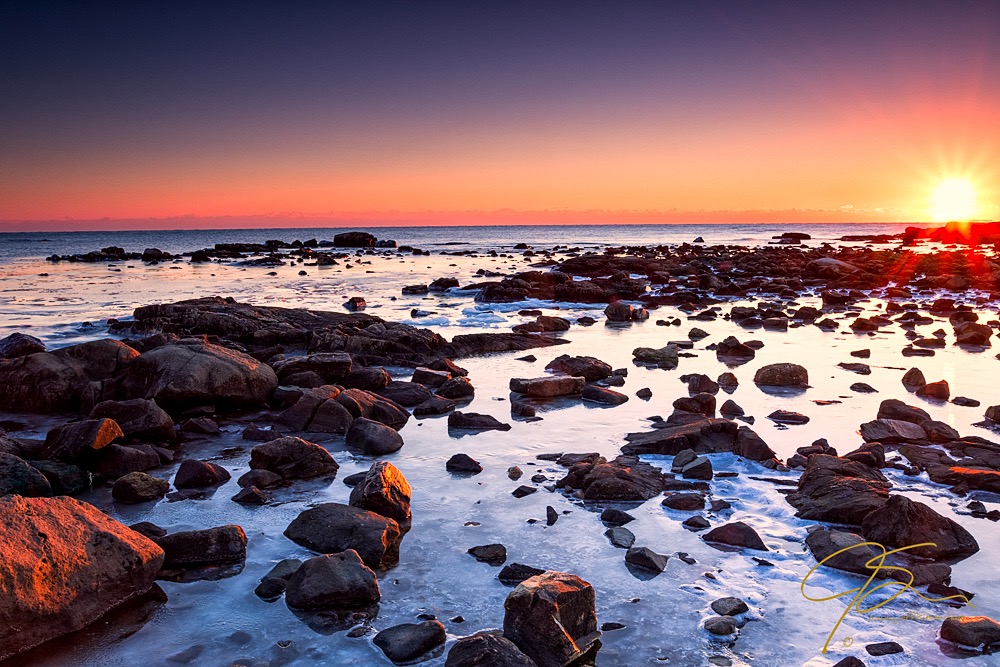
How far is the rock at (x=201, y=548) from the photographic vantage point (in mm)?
5191

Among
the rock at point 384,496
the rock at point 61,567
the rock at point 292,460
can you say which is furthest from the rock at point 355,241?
the rock at point 61,567

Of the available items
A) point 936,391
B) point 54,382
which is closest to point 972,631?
point 936,391

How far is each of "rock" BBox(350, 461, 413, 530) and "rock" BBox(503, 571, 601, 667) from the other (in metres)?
2.03

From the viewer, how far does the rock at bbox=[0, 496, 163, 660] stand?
4.07 m

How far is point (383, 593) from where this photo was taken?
4746 millimetres

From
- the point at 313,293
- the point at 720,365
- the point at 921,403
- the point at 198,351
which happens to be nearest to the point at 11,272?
the point at 313,293

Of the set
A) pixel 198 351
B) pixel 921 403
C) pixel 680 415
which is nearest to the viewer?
pixel 680 415

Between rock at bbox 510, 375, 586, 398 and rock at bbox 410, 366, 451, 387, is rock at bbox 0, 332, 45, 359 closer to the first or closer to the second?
rock at bbox 410, 366, 451, 387

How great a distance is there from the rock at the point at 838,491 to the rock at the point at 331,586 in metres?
3.77

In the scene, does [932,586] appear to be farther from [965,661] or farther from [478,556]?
[478,556]

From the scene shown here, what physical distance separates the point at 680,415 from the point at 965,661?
16.2 ft

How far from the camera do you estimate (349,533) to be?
17.4ft

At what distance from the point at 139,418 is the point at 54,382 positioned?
9.10 feet

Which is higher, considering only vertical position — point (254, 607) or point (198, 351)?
point (198, 351)
